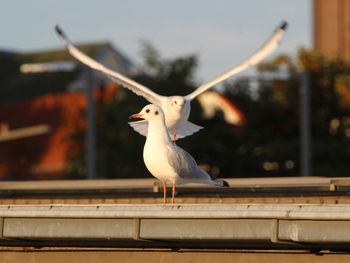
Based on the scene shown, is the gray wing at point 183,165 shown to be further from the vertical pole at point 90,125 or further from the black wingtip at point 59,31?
the vertical pole at point 90,125

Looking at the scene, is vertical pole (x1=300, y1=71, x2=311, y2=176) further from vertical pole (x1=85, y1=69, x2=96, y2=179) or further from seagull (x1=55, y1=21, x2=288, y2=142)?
seagull (x1=55, y1=21, x2=288, y2=142)

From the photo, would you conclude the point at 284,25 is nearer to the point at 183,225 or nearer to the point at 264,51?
the point at 264,51

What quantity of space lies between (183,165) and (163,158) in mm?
373

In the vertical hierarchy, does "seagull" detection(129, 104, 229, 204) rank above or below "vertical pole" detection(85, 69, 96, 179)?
below

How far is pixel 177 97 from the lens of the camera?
82.8 ft

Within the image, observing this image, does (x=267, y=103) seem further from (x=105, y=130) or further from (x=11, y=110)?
(x=11, y=110)

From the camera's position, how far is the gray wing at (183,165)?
19250 millimetres

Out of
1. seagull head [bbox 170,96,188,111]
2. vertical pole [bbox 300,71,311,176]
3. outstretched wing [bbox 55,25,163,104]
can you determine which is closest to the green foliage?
vertical pole [bbox 300,71,311,176]

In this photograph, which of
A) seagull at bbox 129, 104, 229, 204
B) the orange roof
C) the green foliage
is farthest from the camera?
the orange roof

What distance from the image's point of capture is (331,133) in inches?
2805

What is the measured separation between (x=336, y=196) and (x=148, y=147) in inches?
141

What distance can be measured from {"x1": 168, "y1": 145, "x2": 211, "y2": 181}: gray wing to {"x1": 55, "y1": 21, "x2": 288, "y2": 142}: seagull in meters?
4.03

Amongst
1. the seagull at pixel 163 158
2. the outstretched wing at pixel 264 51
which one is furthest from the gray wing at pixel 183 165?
the outstretched wing at pixel 264 51

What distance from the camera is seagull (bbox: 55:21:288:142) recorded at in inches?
976
